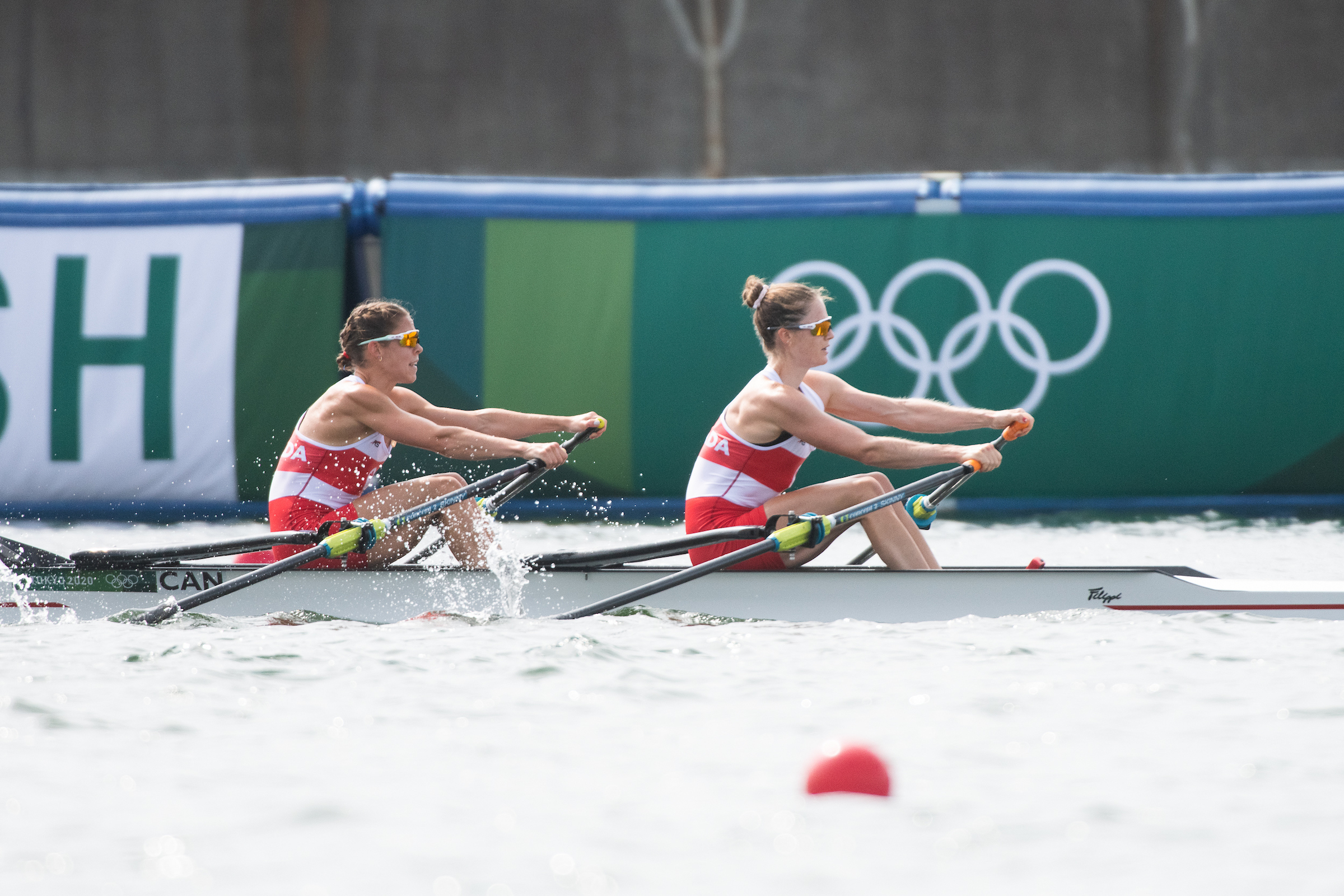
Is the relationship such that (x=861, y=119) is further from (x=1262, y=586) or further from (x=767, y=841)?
(x=767, y=841)

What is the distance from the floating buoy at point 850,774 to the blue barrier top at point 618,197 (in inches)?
251

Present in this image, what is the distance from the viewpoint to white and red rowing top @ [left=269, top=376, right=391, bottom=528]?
552 centimetres

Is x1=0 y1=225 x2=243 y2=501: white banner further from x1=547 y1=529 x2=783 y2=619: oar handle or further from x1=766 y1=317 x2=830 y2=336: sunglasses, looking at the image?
x1=766 y1=317 x2=830 y2=336: sunglasses

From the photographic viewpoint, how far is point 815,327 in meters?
5.23

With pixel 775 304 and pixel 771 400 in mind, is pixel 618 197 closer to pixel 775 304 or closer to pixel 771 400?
pixel 775 304

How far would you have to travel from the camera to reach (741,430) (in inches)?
208

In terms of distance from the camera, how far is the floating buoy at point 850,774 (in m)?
3.13

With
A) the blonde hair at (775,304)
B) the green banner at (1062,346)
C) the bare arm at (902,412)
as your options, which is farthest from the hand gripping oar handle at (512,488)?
the green banner at (1062,346)

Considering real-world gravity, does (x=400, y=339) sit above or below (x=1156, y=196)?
below

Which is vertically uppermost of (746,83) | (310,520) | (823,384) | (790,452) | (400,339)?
(746,83)

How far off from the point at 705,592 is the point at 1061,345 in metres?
4.64

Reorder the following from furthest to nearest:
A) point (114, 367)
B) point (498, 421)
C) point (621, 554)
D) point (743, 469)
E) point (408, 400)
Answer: point (114, 367)
point (498, 421)
point (408, 400)
point (743, 469)
point (621, 554)

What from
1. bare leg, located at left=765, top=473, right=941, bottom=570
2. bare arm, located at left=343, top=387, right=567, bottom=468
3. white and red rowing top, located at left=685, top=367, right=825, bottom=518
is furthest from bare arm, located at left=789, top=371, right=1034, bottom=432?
bare arm, located at left=343, top=387, right=567, bottom=468

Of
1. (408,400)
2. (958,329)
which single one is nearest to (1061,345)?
(958,329)
